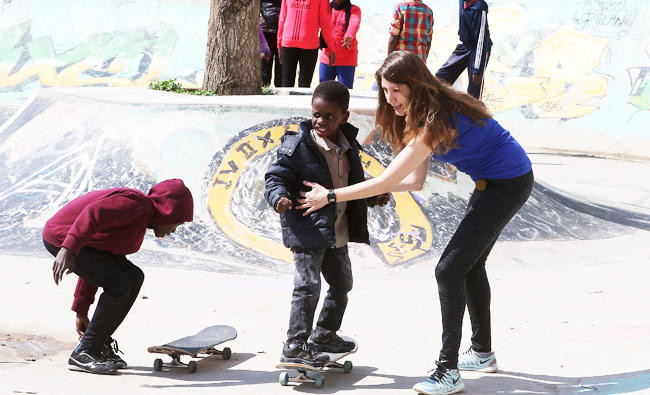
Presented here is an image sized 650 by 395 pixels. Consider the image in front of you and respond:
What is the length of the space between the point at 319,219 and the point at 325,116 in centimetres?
Result: 50

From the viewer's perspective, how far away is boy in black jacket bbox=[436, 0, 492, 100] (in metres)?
8.88

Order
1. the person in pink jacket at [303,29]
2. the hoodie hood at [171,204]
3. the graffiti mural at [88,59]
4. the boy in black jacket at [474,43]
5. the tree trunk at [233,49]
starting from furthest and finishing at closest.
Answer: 1. the graffiti mural at [88,59]
2. the person in pink jacket at [303,29]
3. the boy in black jacket at [474,43]
4. the tree trunk at [233,49]
5. the hoodie hood at [171,204]

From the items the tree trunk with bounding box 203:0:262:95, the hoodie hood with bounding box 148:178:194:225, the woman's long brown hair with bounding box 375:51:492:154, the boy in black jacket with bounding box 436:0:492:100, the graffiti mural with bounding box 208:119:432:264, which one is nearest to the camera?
the woman's long brown hair with bounding box 375:51:492:154

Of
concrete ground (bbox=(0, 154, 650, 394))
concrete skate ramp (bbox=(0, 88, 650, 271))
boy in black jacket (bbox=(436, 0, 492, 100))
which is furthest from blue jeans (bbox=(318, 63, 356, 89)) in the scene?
concrete ground (bbox=(0, 154, 650, 394))

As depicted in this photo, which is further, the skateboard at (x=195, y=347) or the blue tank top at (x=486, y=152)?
the skateboard at (x=195, y=347)

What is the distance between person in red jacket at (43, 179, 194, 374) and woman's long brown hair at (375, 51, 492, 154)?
1265mm

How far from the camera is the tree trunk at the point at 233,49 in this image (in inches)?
340

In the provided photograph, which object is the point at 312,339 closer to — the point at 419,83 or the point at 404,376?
the point at 404,376

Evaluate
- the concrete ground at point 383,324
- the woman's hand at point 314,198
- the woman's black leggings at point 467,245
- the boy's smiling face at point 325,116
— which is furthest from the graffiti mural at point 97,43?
the woman's black leggings at point 467,245

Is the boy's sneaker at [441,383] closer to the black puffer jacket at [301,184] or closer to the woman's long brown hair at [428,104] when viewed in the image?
the black puffer jacket at [301,184]

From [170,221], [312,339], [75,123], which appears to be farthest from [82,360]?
[75,123]

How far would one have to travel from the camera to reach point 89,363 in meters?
4.09

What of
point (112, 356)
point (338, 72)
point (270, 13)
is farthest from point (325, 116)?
point (270, 13)

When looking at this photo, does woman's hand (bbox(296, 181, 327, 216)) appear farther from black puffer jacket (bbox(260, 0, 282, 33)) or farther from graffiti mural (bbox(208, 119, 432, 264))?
black puffer jacket (bbox(260, 0, 282, 33))
